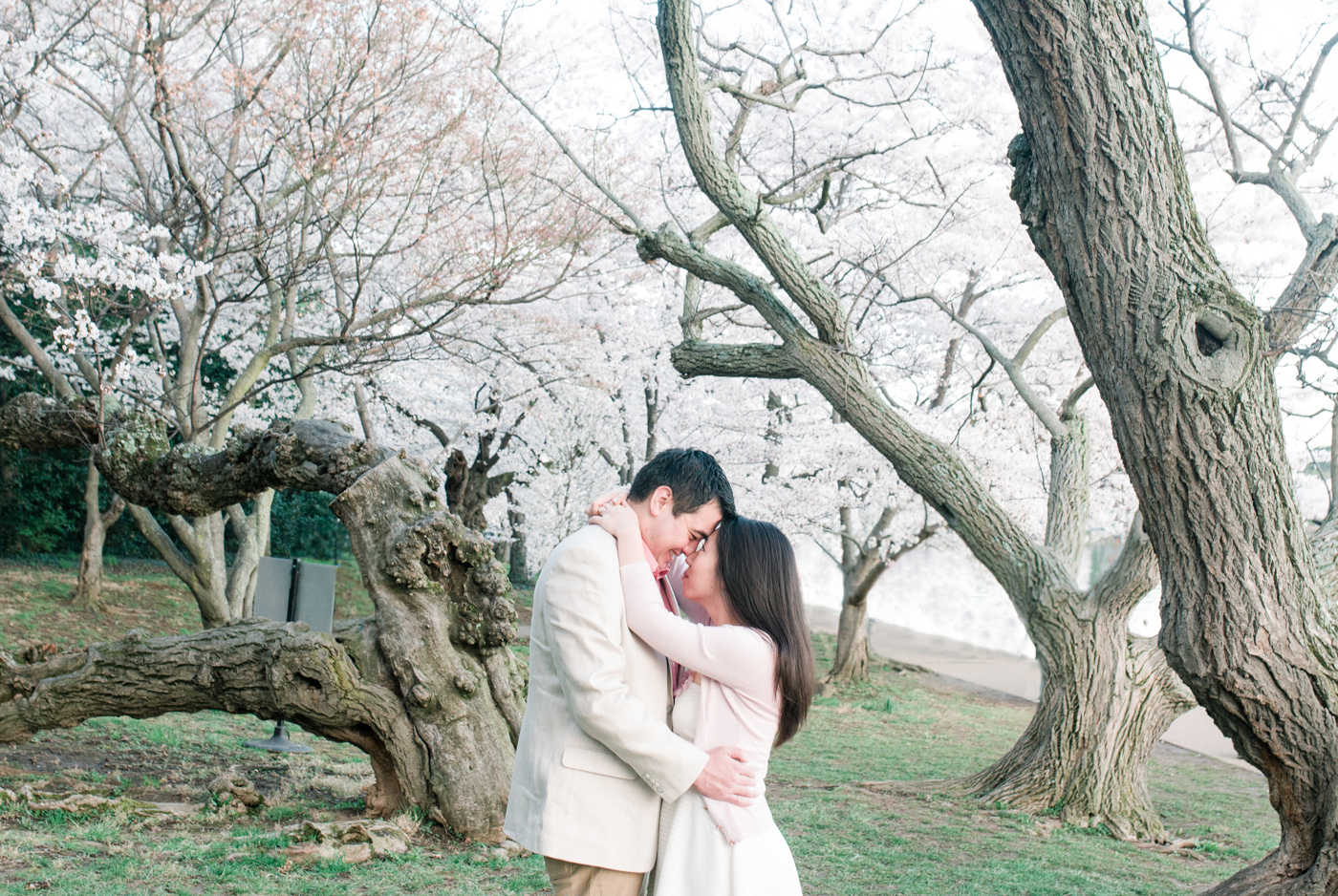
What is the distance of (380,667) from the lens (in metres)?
5.39

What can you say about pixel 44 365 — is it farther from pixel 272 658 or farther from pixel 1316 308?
pixel 1316 308

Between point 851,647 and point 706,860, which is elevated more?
point 706,860

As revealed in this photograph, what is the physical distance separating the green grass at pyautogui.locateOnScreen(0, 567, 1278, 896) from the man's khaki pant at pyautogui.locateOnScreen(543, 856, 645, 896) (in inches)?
77.7

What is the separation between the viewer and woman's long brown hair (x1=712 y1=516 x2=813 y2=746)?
2752 millimetres

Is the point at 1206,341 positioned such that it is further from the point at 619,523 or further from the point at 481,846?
the point at 481,846

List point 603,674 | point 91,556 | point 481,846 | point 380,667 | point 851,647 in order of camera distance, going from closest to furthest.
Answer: point 603,674 → point 481,846 → point 380,667 → point 91,556 → point 851,647

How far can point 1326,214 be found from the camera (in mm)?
5434

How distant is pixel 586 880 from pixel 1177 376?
98.6 inches

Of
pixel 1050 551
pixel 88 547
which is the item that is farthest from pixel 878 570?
pixel 88 547

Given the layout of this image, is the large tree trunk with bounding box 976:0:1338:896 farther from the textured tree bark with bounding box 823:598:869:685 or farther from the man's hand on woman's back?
the textured tree bark with bounding box 823:598:869:685

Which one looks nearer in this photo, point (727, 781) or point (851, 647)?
point (727, 781)

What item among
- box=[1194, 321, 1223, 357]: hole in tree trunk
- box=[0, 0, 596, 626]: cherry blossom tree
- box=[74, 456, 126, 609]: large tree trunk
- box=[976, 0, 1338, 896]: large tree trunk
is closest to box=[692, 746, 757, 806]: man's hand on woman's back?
box=[976, 0, 1338, 896]: large tree trunk

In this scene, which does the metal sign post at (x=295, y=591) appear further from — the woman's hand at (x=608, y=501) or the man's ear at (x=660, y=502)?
the man's ear at (x=660, y=502)

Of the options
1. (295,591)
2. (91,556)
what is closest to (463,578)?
(295,591)
